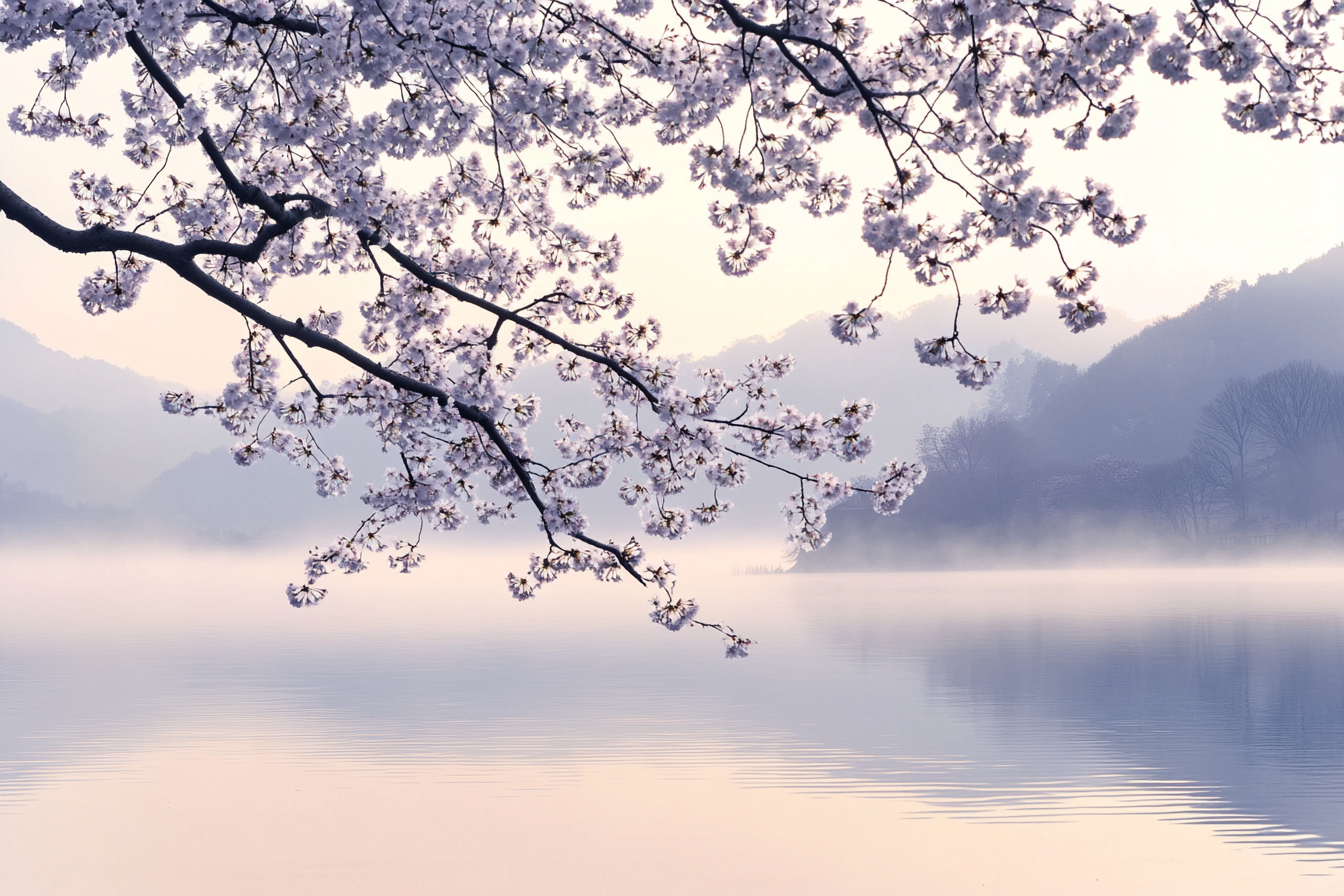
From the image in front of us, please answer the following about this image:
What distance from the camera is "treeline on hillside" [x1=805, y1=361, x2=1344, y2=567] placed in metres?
112

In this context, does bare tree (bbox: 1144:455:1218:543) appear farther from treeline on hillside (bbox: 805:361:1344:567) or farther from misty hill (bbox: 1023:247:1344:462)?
misty hill (bbox: 1023:247:1344:462)

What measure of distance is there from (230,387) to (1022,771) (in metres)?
13.8

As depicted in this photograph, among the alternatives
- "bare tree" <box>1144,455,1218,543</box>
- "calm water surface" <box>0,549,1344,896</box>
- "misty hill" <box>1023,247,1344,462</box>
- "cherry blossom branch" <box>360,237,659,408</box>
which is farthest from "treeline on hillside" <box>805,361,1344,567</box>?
"cherry blossom branch" <box>360,237,659,408</box>

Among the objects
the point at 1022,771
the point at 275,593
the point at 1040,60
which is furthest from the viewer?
the point at 275,593

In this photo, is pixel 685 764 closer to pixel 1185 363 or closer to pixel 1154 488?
pixel 1154 488

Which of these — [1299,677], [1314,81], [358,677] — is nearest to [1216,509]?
[1299,677]

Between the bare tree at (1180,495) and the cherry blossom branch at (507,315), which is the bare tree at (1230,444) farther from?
the cherry blossom branch at (507,315)

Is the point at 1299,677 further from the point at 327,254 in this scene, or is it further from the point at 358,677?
the point at 327,254

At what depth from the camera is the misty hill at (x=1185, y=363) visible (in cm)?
15275

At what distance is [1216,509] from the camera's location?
121562 millimetres

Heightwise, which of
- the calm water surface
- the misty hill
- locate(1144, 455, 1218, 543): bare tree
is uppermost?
the misty hill

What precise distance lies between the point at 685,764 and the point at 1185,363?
153 m

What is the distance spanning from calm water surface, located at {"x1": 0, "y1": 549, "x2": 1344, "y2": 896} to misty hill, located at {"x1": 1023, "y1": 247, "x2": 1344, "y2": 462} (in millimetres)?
110243

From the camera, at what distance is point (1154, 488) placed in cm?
11925
